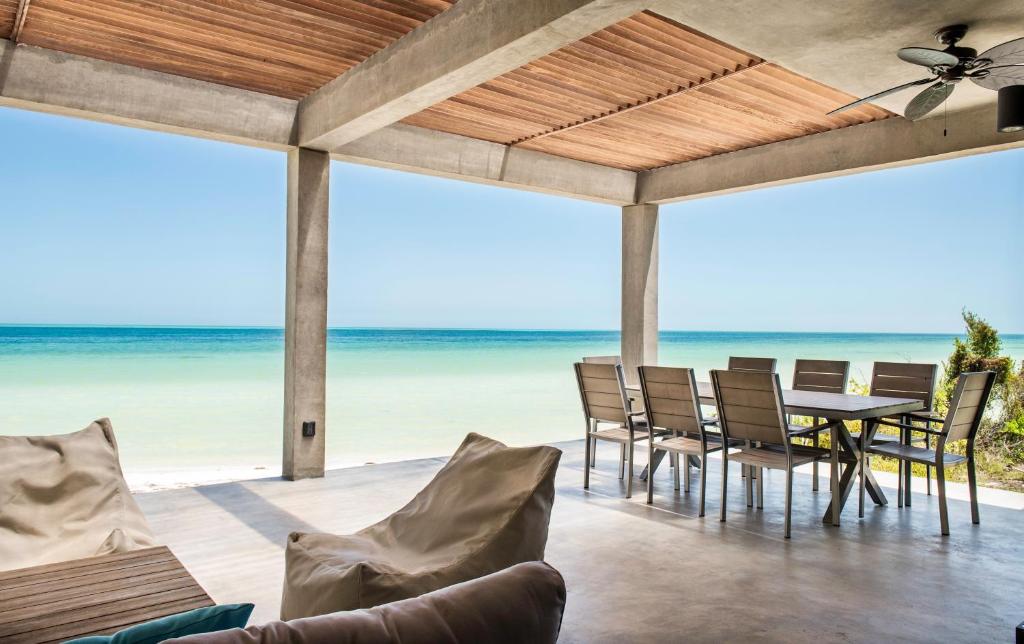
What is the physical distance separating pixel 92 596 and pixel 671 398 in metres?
3.62

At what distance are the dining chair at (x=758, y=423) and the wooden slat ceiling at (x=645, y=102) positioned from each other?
2028mm

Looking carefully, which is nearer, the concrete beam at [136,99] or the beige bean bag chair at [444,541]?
the beige bean bag chair at [444,541]

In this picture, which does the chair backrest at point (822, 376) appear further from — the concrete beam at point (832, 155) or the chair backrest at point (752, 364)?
the concrete beam at point (832, 155)

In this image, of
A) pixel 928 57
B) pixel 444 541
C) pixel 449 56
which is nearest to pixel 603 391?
pixel 449 56

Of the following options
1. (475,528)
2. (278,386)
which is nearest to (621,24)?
(475,528)

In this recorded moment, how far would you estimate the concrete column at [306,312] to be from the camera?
17.5 feet

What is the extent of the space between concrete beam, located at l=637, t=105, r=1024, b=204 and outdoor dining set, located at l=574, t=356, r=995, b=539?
1.75 m

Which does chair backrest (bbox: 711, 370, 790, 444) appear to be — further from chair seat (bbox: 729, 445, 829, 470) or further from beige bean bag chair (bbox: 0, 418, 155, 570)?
beige bean bag chair (bbox: 0, 418, 155, 570)

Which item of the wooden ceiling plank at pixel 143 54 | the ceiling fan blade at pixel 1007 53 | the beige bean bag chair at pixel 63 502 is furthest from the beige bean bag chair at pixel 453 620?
the wooden ceiling plank at pixel 143 54

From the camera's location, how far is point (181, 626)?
91 cm

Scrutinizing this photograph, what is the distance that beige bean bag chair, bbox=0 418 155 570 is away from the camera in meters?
2.27

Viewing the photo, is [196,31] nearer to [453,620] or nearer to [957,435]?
[453,620]

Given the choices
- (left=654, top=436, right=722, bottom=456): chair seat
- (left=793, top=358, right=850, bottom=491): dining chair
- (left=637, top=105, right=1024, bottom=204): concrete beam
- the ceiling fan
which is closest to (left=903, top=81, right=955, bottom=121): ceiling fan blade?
the ceiling fan

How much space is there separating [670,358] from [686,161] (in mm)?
18951
